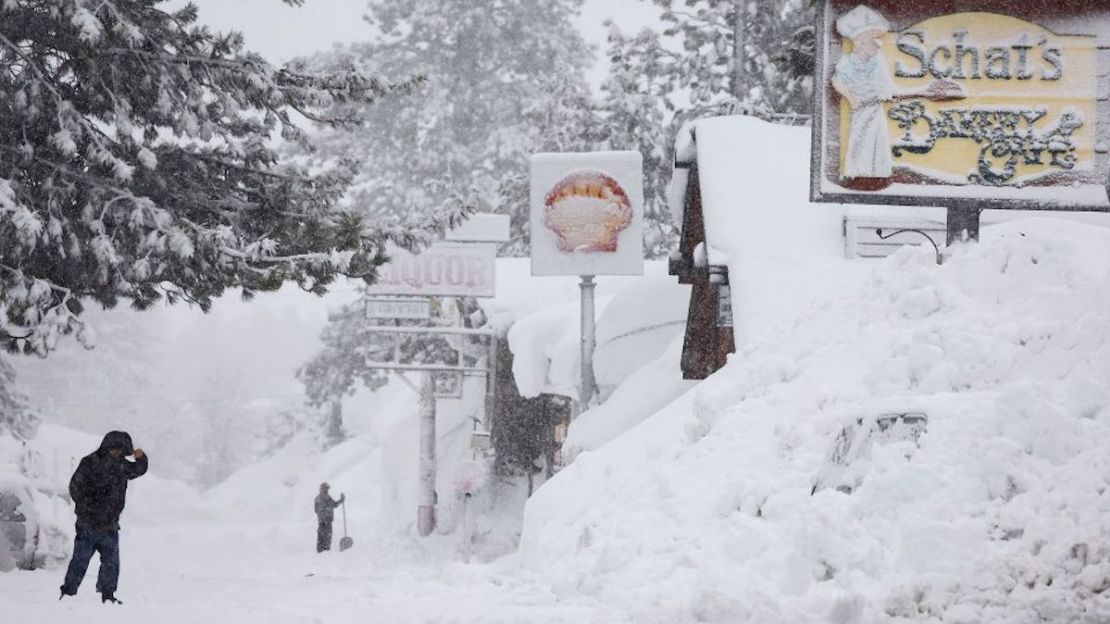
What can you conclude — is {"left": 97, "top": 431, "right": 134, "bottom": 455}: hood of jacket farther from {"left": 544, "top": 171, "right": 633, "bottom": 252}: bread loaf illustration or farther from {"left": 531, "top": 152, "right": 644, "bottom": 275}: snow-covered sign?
{"left": 544, "top": 171, "right": 633, "bottom": 252}: bread loaf illustration

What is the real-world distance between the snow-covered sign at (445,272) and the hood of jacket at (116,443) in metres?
15.9

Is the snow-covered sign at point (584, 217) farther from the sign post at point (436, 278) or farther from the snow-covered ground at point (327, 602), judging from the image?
the snow-covered ground at point (327, 602)

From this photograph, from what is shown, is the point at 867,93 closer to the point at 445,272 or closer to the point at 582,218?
the point at 582,218

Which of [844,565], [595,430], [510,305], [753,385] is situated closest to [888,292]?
[753,385]

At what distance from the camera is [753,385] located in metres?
10.9

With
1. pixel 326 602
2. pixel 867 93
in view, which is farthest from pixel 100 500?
pixel 867 93

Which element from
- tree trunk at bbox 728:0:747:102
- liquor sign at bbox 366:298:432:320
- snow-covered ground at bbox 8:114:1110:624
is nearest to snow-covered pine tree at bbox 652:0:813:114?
tree trunk at bbox 728:0:747:102

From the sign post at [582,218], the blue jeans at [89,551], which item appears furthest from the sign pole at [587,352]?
the blue jeans at [89,551]

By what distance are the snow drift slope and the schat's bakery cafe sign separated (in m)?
1.42

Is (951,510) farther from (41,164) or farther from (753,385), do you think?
(41,164)

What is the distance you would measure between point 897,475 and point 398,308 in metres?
19.8

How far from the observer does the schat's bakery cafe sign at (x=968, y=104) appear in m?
12.8

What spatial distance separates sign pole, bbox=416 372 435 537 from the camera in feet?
93.7

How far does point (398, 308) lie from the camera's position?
2717 cm
